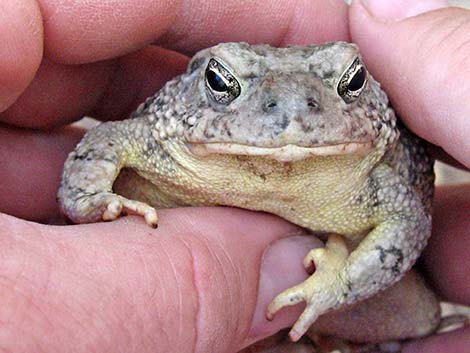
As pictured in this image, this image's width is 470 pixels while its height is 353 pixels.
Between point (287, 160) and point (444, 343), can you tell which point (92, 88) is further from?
point (444, 343)

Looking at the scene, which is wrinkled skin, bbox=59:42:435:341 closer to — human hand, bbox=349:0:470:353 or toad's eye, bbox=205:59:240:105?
toad's eye, bbox=205:59:240:105

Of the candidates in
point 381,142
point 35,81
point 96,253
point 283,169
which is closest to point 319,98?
point 283,169

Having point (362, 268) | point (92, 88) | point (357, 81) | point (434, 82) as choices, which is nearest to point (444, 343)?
point (362, 268)

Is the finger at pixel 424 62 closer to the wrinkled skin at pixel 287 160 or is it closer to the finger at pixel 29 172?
the wrinkled skin at pixel 287 160

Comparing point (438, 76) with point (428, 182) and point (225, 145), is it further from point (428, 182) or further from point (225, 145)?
point (225, 145)

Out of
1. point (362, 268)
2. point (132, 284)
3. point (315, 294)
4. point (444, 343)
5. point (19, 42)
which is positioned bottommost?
point (444, 343)
